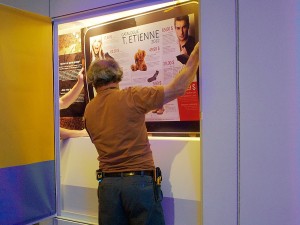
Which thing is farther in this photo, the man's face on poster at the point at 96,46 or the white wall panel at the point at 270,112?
the man's face on poster at the point at 96,46

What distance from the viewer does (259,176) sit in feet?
5.09

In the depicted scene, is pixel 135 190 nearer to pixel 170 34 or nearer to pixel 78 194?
pixel 78 194

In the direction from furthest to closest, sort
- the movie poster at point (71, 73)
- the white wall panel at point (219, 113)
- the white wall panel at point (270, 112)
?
the movie poster at point (71, 73)
the white wall panel at point (219, 113)
the white wall panel at point (270, 112)

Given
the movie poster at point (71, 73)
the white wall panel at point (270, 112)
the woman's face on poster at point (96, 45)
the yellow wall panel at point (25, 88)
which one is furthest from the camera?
the movie poster at point (71, 73)

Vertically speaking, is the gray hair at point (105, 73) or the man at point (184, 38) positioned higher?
the man at point (184, 38)

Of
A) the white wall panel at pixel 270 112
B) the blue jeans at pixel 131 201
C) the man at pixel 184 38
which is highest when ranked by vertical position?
the man at pixel 184 38

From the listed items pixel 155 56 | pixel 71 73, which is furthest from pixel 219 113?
pixel 71 73

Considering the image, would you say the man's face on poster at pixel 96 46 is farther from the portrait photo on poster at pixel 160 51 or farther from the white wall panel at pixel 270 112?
the white wall panel at pixel 270 112

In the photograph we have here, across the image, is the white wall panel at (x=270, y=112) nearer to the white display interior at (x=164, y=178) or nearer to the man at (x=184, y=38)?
the white display interior at (x=164, y=178)

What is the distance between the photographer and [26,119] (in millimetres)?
2227

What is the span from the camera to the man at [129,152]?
1.83 metres

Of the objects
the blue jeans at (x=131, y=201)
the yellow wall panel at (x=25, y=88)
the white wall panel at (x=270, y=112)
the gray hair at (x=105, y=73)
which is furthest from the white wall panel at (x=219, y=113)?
the yellow wall panel at (x=25, y=88)

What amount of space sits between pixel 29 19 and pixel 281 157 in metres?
1.86

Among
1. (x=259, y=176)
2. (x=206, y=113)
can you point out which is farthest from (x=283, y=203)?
(x=206, y=113)
